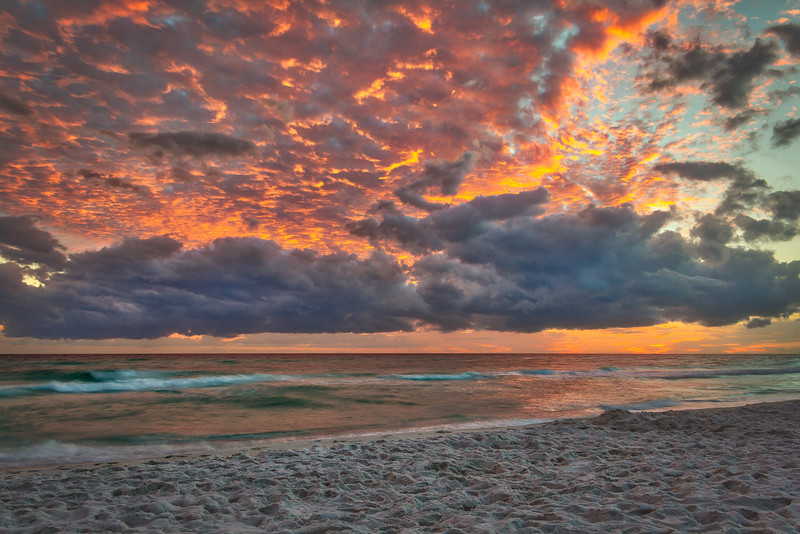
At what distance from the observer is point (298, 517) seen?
448 centimetres

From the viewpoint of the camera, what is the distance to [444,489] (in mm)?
5371

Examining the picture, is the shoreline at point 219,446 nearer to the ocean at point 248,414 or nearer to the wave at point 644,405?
the ocean at point 248,414

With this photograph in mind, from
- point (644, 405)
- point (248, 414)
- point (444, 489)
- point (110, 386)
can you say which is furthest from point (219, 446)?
point (110, 386)

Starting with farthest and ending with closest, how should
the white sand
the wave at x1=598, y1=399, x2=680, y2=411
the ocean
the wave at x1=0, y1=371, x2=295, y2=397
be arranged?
the wave at x1=0, y1=371, x2=295, y2=397 → the wave at x1=598, y1=399, x2=680, y2=411 → the ocean → the white sand

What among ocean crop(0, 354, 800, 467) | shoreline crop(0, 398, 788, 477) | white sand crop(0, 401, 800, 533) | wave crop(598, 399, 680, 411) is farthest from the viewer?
wave crop(598, 399, 680, 411)

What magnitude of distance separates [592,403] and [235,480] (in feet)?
47.1

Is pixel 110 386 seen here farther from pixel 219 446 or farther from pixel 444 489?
pixel 444 489

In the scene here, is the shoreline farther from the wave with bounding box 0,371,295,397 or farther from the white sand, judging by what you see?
the wave with bounding box 0,371,295,397

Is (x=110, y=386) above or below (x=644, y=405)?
below

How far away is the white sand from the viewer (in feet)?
14.0

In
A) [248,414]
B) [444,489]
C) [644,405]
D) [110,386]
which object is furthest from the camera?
[110,386]

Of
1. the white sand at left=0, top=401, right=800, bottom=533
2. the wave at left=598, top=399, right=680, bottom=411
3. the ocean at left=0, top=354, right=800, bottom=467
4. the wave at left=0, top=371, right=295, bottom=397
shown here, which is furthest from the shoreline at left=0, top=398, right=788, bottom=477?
the wave at left=0, top=371, right=295, bottom=397

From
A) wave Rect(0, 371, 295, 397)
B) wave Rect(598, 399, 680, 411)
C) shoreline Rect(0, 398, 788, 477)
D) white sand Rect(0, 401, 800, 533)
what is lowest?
wave Rect(0, 371, 295, 397)

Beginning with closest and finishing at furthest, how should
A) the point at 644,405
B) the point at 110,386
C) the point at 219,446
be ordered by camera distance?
the point at 219,446 → the point at 644,405 → the point at 110,386
